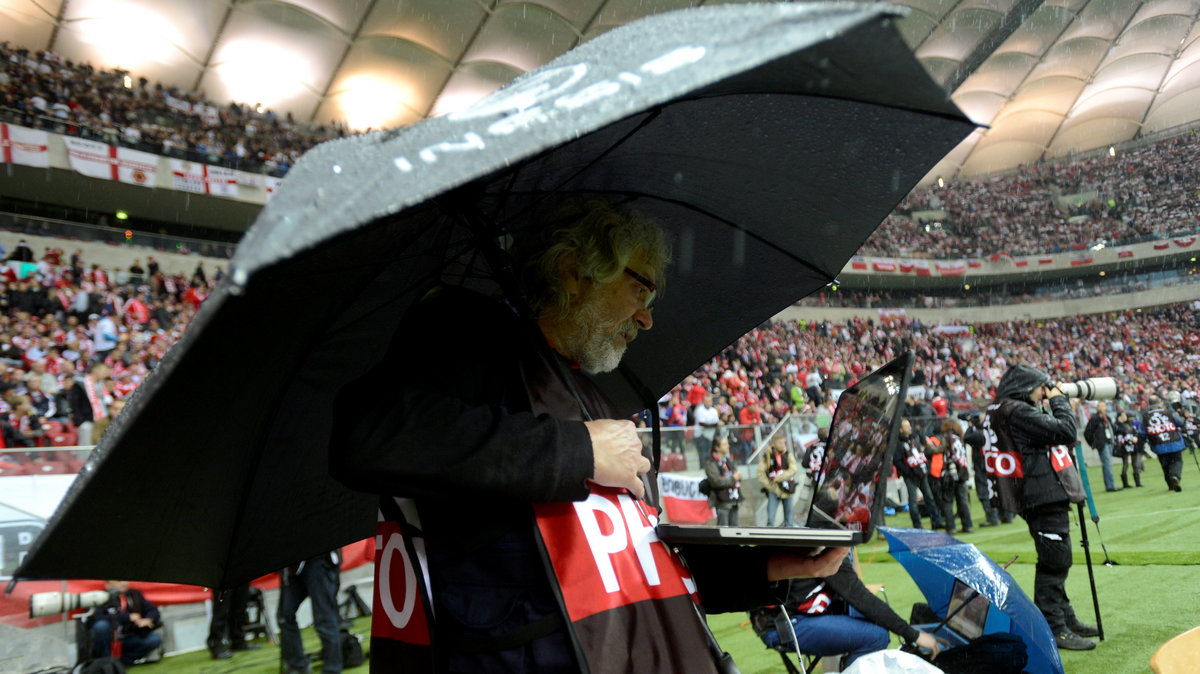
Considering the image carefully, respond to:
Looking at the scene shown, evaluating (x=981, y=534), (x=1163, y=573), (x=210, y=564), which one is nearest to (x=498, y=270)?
(x=210, y=564)

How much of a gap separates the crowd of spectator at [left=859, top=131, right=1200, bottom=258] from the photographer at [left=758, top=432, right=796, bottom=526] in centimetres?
2803

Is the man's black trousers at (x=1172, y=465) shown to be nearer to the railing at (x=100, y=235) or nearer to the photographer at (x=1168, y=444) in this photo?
the photographer at (x=1168, y=444)

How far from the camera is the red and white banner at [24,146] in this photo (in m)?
15.4

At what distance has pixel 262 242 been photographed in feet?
2.43

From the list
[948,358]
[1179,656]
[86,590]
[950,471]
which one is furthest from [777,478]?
[948,358]

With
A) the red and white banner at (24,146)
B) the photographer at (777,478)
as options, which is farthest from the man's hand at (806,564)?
the red and white banner at (24,146)

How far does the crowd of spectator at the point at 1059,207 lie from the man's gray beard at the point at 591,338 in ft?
119

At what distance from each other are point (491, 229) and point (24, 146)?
1801 centimetres

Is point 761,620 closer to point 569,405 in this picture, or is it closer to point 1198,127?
point 569,405

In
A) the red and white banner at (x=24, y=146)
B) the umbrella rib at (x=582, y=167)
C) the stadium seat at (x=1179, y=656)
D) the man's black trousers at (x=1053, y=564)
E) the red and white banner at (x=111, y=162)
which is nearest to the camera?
the umbrella rib at (x=582, y=167)

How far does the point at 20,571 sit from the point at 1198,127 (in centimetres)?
4880

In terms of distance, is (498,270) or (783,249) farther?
(783,249)

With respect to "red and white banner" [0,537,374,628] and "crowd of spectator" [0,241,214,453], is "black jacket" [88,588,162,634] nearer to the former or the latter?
"red and white banner" [0,537,374,628]

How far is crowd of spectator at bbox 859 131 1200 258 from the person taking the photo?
3706 cm
